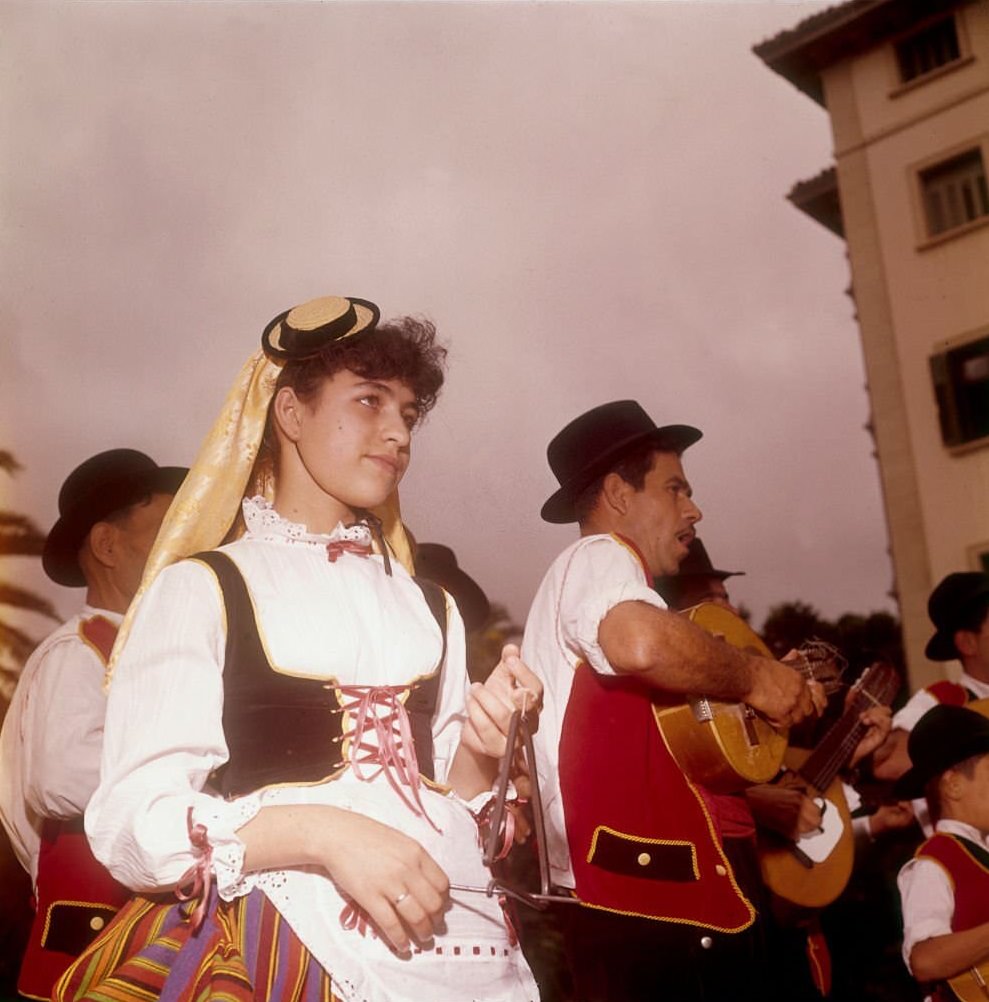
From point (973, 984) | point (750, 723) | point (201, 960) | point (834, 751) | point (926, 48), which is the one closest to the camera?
point (201, 960)

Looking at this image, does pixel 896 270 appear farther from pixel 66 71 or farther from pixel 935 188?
pixel 66 71

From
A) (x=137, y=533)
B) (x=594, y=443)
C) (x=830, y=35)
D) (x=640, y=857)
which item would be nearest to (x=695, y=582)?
(x=594, y=443)

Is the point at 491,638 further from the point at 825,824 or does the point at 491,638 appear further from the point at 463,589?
the point at 825,824

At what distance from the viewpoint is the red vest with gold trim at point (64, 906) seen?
2145 mm

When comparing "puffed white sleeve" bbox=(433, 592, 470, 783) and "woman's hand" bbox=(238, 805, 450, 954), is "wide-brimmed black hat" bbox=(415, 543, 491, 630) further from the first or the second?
"woman's hand" bbox=(238, 805, 450, 954)

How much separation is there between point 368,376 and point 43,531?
850 mm

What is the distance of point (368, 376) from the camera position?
201 cm

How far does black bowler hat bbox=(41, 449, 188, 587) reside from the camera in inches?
95.7

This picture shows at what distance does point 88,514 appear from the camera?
246 cm

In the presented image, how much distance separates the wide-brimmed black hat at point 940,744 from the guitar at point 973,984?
1.45 ft

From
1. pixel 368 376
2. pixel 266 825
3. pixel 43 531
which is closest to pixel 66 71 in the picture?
pixel 43 531

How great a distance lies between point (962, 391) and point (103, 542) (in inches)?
85.7

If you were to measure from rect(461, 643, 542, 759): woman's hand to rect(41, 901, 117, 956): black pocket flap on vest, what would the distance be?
87 cm

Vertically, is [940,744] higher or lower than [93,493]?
lower
